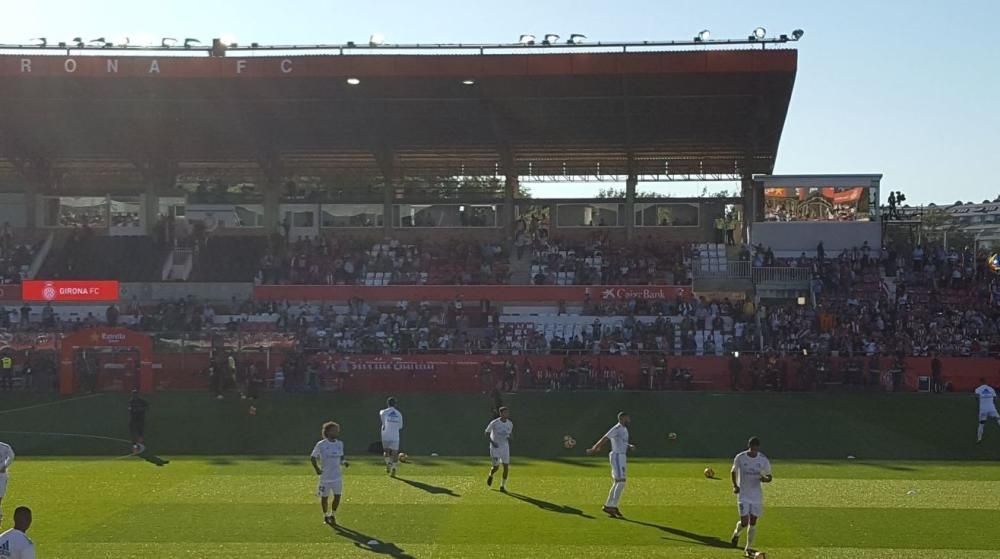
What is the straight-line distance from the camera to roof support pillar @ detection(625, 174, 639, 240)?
57094 mm

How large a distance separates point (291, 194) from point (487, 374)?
71.3ft

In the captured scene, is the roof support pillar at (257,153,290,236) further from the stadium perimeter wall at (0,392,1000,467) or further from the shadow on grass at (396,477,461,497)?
the shadow on grass at (396,477,461,497)

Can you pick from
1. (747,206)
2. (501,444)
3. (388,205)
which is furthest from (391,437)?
(747,206)

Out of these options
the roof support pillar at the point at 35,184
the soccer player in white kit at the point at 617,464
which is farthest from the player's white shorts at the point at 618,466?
the roof support pillar at the point at 35,184

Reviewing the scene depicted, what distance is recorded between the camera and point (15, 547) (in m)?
10.6

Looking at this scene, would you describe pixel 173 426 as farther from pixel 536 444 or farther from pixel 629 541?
pixel 629 541

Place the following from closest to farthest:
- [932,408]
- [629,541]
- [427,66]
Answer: [629,541], [932,408], [427,66]

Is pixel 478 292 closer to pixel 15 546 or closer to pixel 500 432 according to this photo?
pixel 500 432

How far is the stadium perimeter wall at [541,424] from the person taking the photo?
2791 centimetres

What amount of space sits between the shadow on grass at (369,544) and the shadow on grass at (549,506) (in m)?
3.68

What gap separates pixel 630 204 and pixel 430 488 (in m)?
37.0

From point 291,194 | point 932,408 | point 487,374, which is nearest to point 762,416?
point 932,408

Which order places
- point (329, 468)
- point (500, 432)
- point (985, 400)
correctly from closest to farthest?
point (329, 468) → point (500, 432) → point (985, 400)

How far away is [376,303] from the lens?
50.3m
